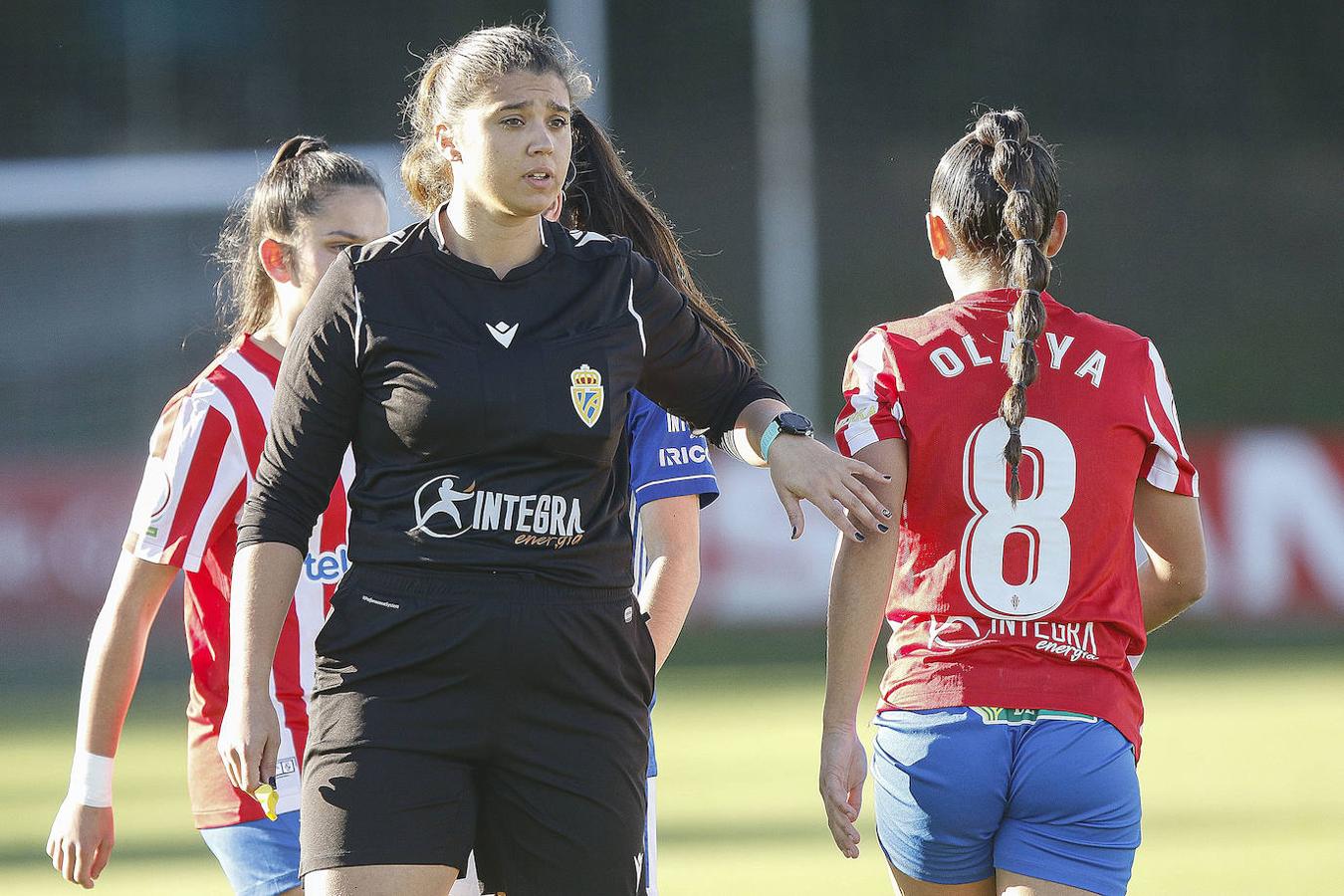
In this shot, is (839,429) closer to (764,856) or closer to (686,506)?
(686,506)

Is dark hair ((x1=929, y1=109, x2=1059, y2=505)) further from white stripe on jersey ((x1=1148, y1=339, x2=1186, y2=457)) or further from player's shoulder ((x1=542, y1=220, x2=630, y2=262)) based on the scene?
player's shoulder ((x1=542, y1=220, x2=630, y2=262))

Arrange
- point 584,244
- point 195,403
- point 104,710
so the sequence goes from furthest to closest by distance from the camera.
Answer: point 195,403 < point 104,710 < point 584,244

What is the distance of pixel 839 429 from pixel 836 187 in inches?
629

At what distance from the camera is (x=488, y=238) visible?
2490mm

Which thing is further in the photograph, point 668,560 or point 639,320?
point 668,560

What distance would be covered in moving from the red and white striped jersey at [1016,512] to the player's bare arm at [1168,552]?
0.14m

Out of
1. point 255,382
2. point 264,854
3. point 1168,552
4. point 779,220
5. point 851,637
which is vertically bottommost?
point 264,854

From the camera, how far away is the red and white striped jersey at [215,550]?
2926mm

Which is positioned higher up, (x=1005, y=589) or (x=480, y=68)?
(x=480, y=68)

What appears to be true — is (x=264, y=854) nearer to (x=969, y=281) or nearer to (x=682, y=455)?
→ (x=682, y=455)

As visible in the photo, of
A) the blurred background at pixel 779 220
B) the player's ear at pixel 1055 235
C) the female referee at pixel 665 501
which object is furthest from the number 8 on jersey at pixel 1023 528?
the blurred background at pixel 779 220

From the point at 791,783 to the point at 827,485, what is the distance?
474 centimetres

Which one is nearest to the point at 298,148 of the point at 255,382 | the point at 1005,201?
the point at 255,382

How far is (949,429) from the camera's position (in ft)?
8.60
